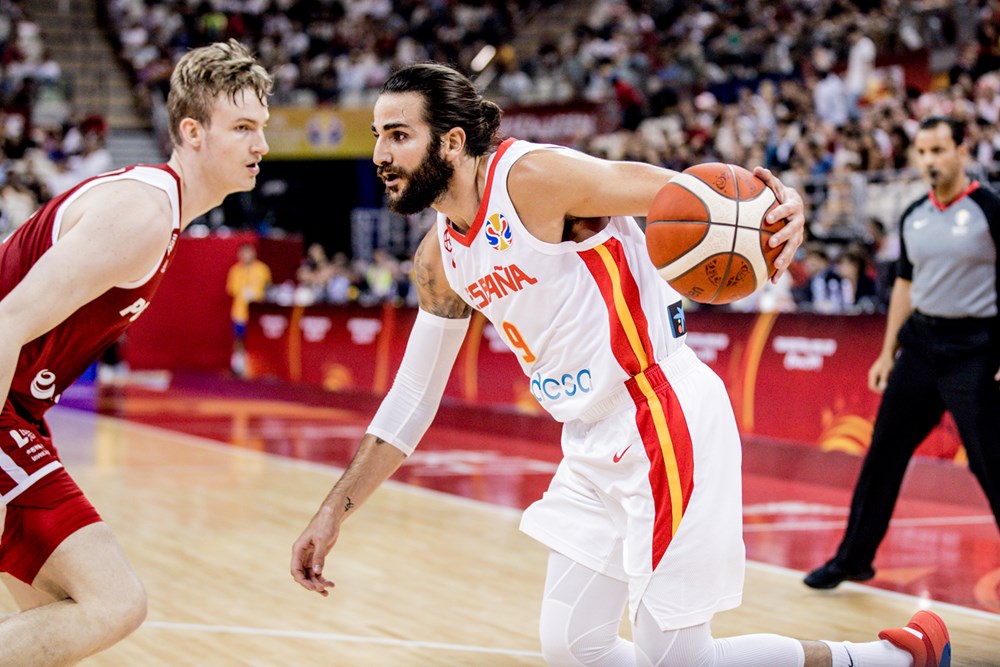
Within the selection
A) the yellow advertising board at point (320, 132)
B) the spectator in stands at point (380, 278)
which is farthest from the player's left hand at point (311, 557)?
the yellow advertising board at point (320, 132)

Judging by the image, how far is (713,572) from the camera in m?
3.25

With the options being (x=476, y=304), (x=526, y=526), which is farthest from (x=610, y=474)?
(x=476, y=304)

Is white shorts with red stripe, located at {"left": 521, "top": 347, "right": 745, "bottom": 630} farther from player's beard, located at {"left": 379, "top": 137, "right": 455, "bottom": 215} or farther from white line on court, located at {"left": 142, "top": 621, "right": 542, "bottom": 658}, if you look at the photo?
white line on court, located at {"left": 142, "top": 621, "right": 542, "bottom": 658}

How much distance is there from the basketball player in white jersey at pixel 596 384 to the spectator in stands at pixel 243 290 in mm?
14042

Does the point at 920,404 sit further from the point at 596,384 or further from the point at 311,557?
the point at 311,557

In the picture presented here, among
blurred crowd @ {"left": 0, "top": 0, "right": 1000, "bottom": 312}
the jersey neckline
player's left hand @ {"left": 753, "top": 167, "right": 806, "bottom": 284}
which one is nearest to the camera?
player's left hand @ {"left": 753, "top": 167, "right": 806, "bottom": 284}

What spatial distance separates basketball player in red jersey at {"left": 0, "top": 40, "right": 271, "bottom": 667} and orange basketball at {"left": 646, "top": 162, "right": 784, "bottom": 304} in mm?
1329

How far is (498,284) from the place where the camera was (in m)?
3.42

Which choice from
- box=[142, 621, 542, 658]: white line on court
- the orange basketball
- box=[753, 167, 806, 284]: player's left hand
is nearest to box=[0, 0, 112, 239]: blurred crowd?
box=[142, 621, 542, 658]: white line on court

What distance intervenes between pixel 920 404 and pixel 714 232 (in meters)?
3.02

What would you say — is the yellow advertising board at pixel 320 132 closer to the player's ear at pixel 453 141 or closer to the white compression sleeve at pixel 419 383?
the white compression sleeve at pixel 419 383

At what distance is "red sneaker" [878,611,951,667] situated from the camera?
360cm

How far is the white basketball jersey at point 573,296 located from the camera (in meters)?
3.36

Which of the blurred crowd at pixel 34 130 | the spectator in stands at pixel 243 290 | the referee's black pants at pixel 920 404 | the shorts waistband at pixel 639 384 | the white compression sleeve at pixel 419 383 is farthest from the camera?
the blurred crowd at pixel 34 130
